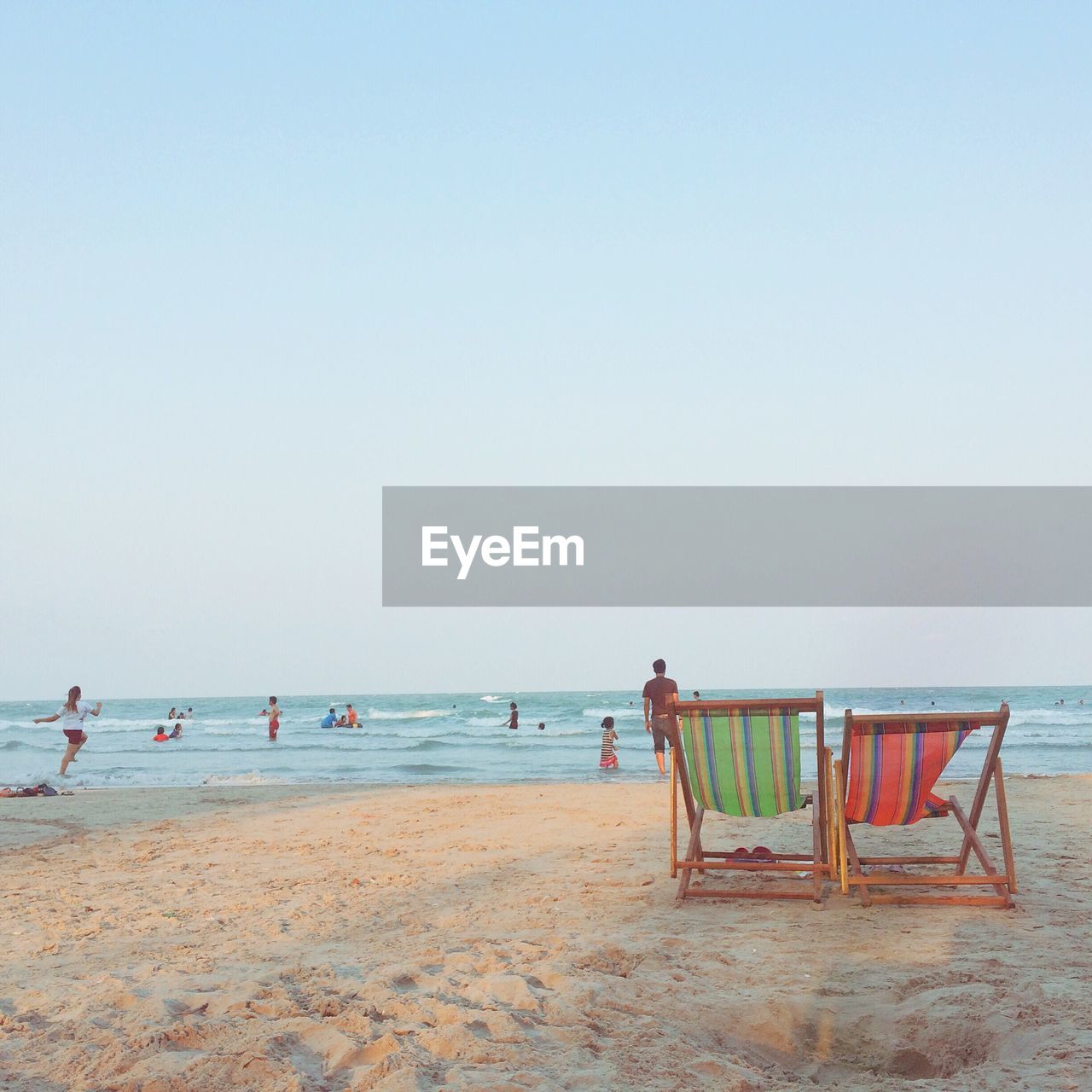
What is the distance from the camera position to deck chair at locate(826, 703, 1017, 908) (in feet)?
15.6

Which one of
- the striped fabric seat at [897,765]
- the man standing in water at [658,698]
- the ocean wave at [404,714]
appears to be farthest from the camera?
the ocean wave at [404,714]

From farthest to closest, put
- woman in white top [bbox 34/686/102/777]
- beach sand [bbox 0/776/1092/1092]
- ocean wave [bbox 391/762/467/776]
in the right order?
ocean wave [bbox 391/762/467/776]
woman in white top [bbox 34/686/102/777]
beach sand [bbox 0/776/1092/1092]

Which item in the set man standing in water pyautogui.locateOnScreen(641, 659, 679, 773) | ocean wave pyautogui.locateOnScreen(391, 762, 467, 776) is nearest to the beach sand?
man standing in water pyautogui.locateOnScreen(641, 659, 679, 773)

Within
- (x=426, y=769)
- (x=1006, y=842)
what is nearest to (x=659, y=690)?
(x=1006, y=842)

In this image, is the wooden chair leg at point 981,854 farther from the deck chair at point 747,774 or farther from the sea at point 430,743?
the sea at point 430,743

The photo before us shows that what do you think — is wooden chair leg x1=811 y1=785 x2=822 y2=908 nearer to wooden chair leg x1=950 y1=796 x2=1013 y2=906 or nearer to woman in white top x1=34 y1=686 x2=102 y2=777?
wooden chair leg x1=950 y1=796 x2=1013 y2=906

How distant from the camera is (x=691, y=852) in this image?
5.22 meters

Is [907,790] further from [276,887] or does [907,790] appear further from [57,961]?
[57,961]

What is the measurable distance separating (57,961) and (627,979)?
2.29 meters

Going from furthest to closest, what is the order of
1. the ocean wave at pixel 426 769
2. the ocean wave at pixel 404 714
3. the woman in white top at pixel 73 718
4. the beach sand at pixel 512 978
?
the ocean wave at pixel 404 714 → the ocean wave at pixel 426 769 → the woman in white top at pixel 73 718 → the beach sand at pixel 512 978

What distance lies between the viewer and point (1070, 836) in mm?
6797

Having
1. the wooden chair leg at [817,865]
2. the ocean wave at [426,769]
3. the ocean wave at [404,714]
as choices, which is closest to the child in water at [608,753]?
the ocean wave at [426,769]

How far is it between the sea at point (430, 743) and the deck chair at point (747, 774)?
8.90 meters

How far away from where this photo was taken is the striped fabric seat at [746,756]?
5.10 m
